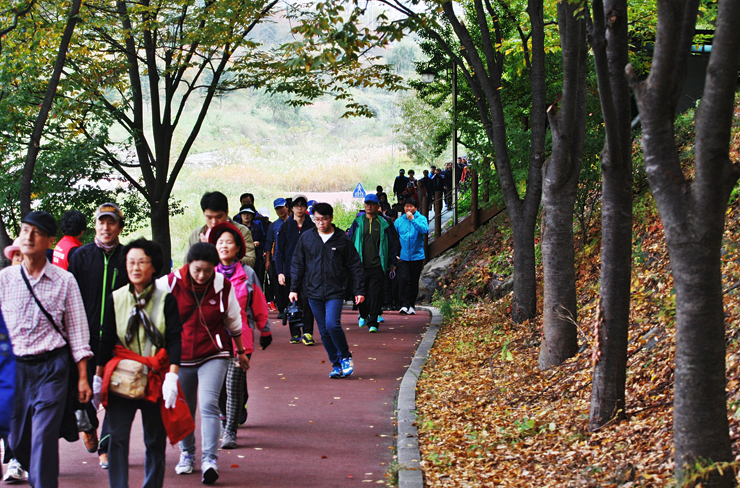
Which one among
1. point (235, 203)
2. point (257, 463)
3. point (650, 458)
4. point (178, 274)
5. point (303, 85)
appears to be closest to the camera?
point (650, 458)

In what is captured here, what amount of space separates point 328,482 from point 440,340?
6.36 metres

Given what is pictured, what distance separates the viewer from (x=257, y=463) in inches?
236

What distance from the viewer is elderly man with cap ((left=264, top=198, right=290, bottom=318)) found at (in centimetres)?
1261

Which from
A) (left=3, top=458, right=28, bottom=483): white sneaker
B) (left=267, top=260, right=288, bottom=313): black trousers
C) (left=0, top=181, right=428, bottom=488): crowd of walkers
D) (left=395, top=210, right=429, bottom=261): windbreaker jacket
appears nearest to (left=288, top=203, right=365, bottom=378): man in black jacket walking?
(left=0, top=181, right=428, bottom=488): crowd of walkers

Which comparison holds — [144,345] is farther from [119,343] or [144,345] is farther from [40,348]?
[40,348]

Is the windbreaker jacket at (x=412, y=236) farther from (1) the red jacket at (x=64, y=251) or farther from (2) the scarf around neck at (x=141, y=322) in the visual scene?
(2) the scarf around neck at (x=141, y=322)

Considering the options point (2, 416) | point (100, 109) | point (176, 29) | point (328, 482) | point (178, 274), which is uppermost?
point (176, 29)

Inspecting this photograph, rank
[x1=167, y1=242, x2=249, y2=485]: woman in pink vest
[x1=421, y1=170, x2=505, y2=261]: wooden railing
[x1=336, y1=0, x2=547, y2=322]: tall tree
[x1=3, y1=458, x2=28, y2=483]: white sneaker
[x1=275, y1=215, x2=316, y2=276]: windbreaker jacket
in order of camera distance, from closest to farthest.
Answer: [x1=167, y1=242, x2=249, y2=485]: woman in pink vest < [x1=3, y1=458, x2=28, y2=483]: white sneaker < [x1=336, y1=0, x2=547, y2=322]: tall tree < [x1=275, y1=215, x2=316, y2=276]: windbreaker jacket < [x1=421, y1=170, x2=505, y2=261]: wooden railing

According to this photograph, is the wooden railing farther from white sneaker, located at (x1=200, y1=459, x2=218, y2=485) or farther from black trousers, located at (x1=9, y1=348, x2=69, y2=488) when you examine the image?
black trousers, located at (x1=9, y1=348, x2=69, y2=488)

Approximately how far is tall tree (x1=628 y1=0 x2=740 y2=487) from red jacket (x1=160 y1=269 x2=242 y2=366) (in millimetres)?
2963

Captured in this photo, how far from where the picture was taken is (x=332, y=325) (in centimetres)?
891

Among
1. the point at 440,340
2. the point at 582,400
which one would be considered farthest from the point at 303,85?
the point at 582,400

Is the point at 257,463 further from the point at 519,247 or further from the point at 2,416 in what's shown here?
the point at 519,247

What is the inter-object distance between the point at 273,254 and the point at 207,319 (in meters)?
7.35
